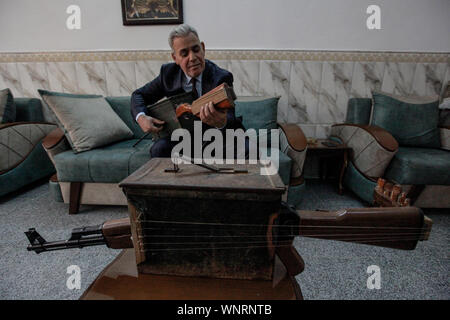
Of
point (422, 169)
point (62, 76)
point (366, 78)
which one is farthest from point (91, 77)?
point (422, 169)

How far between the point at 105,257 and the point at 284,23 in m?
2.51

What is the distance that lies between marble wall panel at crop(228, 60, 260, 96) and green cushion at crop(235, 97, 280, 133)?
390mm

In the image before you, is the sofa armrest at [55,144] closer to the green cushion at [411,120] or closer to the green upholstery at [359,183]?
the green upholstery at [359,183]

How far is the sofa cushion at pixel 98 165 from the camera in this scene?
5.24 ft

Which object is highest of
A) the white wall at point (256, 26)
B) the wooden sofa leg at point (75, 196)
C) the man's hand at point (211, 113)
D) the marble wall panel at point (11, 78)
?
the white wall at point (256, 26)

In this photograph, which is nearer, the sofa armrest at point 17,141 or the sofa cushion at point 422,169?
the sofa cushion at point 422,169

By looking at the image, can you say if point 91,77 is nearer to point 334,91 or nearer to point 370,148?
point 334,91

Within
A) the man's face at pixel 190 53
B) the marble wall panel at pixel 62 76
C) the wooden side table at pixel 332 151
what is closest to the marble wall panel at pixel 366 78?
the wooden side table at pixel 332 151

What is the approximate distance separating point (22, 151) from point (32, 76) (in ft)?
3.45

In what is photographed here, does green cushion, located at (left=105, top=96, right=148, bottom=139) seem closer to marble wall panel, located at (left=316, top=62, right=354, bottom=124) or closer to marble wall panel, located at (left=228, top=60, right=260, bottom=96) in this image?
marble wall panel, located at (left=228, top=60, right=260, bottom=96)

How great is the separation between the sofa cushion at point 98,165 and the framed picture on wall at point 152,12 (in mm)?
1475

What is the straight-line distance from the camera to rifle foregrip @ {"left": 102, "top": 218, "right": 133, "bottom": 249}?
0.64 metres

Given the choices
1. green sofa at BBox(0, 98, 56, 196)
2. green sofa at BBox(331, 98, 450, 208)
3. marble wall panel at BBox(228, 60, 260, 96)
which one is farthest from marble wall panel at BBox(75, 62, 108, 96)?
green sofa at BBox(331, 98, 450, 208)

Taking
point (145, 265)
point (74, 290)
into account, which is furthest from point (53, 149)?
point (145, 265)
